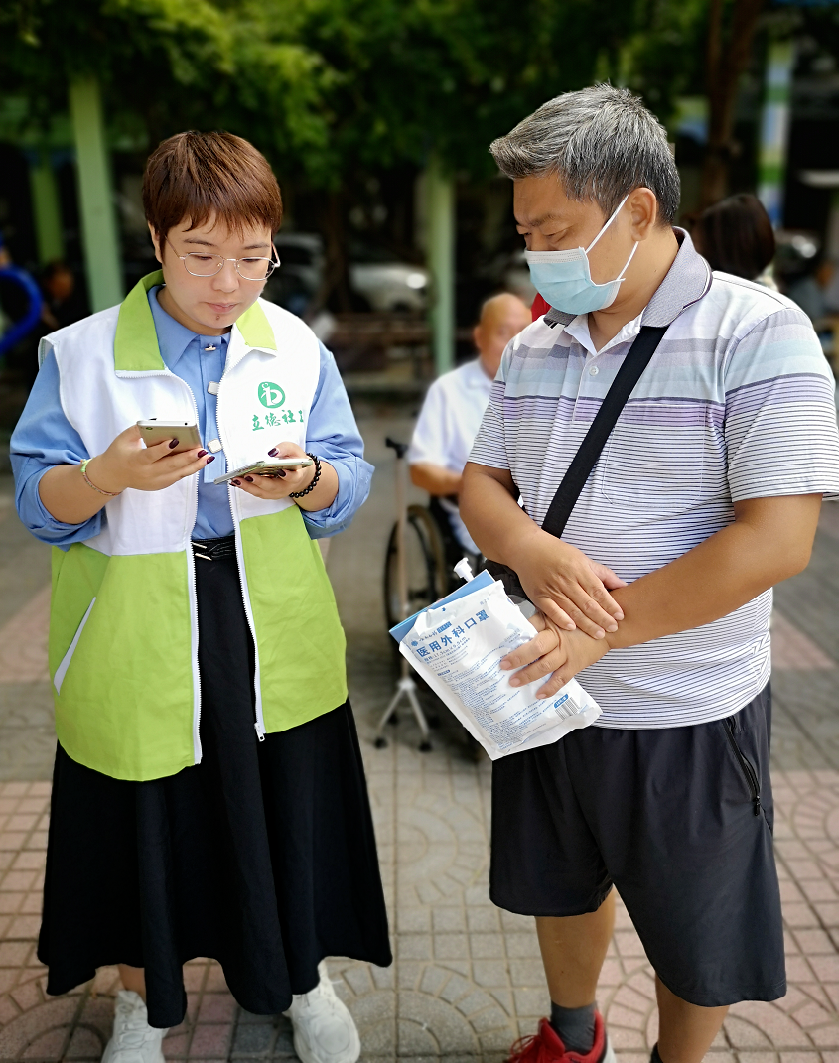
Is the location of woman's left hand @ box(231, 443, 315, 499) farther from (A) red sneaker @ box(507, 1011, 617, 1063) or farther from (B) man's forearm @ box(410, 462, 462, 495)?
(B) man's forearm @ box(410, 462, 462, 495)

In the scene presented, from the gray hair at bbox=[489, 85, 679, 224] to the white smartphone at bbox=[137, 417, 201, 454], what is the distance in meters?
0.69

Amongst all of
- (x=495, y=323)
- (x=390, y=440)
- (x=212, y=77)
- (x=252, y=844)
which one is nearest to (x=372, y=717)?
(x=390, y=440)

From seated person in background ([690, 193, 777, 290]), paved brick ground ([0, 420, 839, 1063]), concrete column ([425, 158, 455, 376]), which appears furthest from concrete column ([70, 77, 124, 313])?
seated person in background ([690, 193, 777, 290])

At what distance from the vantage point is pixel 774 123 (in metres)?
10.1

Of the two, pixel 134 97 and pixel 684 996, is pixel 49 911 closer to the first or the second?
pixel 684 996

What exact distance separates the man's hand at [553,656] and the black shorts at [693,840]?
223 millimetres

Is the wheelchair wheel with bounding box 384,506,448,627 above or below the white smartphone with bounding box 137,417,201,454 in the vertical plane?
below

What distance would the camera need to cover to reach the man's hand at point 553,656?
1.47 m

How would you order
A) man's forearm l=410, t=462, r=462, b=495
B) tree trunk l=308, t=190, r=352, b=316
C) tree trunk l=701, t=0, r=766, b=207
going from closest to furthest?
man's forearm l=410, t=462, r=462, b=495, tree trunk l=701, t=0, r=766, b=207, tree trunk l=308, t=190, r=352, b=316

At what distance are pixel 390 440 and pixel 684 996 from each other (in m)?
2.19

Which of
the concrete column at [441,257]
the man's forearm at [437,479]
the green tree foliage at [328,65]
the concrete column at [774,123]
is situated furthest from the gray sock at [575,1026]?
the concrete column at [774,123]

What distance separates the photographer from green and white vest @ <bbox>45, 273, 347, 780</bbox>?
1.67m

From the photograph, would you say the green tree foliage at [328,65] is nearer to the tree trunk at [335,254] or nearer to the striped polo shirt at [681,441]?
the tree trunk at [335,254]

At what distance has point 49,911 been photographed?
198 cm
